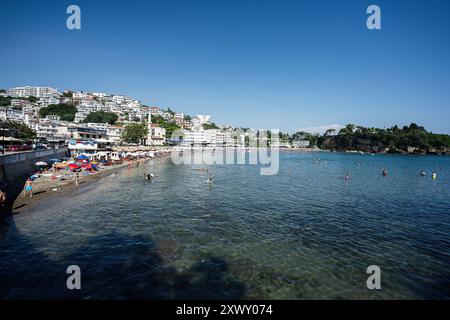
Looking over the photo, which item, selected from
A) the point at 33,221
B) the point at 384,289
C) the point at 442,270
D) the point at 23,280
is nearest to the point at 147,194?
the point at 33,221

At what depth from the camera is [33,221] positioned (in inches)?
732

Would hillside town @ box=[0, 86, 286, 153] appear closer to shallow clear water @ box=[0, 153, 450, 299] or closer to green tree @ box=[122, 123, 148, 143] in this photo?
green tree @ box=[122, 123, 148, 143]

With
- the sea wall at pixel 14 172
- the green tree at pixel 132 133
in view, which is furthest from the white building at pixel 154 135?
the sea wall at pixel 14 172

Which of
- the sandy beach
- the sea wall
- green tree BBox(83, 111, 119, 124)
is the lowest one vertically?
the sandy beach

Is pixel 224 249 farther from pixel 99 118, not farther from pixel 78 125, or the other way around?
pixel 99 118

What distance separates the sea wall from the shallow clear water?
4148 mm

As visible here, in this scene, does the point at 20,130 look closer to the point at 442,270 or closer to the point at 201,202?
the point at 201,202

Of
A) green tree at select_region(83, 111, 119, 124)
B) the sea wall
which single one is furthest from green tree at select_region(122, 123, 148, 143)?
the sea wall

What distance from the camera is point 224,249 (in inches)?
571

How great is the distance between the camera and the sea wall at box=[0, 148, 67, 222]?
2487cm

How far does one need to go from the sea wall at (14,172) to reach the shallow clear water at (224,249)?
13.6 ft

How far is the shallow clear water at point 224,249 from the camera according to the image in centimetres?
1083

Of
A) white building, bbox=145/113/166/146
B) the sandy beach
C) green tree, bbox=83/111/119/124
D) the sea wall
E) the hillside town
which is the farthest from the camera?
green tree, bbox=83/111/119/124
